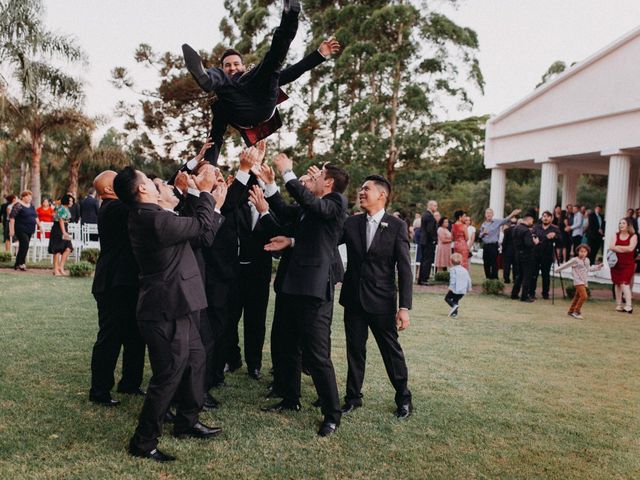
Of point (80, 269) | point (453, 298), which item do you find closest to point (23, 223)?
point (80, 269)

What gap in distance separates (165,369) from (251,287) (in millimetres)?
2371

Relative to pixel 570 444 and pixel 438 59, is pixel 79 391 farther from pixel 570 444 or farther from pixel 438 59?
pixel 438 59

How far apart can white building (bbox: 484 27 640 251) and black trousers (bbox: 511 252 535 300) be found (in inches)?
281

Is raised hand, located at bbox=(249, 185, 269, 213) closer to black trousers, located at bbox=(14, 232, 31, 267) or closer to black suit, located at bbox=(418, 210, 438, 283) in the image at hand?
black suit, located at bbox=(418, 210, 438, 283)

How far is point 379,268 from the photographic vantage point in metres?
5.01

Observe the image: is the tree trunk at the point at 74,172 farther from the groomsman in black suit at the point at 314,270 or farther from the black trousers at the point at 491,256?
the groomsman in black suit at the point at 314,270

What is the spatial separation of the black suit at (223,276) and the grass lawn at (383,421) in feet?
1.39

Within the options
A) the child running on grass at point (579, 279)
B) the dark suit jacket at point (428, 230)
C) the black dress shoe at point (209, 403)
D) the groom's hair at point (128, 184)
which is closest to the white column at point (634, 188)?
the dark suit jacket at point (428, 230)

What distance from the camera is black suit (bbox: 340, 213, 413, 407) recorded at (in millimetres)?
4914

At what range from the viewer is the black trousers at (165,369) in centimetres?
385

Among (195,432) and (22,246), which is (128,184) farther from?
(22,246)

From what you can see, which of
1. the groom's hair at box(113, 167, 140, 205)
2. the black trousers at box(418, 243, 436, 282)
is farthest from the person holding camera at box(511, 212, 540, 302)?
the groom's hair at box(113, 167, 140, 205)

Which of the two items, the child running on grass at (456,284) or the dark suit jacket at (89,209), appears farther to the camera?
the dark suit jacket at (89,209)

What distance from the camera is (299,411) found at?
197 inches
